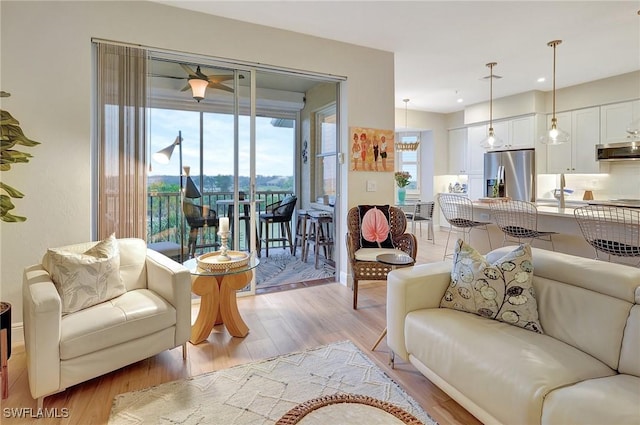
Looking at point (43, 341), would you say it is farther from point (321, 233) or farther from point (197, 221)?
point (321, 233)

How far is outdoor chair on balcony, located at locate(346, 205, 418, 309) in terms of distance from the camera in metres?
3.23

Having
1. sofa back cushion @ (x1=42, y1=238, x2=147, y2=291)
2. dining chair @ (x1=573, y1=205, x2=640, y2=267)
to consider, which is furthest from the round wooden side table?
dining chair @ (x1=573, y1=205, x2=640, y2=267)

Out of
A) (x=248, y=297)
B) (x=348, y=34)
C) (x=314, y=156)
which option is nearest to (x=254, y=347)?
(x=248, y=297)

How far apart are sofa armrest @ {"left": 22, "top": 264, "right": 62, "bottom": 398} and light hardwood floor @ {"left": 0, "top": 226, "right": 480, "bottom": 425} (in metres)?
0.18

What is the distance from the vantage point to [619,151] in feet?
16.7

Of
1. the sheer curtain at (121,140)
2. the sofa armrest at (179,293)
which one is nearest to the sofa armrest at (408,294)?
the sofa armrest at (179,293)

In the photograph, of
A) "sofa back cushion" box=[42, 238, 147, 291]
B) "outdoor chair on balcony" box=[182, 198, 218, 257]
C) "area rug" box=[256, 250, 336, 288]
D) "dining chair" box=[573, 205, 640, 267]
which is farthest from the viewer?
"area rug" box=[256, 250, 336, 288]

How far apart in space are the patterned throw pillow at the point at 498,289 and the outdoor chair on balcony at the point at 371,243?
4.03 ft

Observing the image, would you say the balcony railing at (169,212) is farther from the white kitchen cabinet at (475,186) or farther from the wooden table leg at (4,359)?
the white kitchen cabinet at (475,186)

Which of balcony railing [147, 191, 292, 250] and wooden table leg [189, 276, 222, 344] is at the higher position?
balcony railing [147, 191, 292, 250]

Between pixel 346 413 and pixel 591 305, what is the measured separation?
4.28 feet

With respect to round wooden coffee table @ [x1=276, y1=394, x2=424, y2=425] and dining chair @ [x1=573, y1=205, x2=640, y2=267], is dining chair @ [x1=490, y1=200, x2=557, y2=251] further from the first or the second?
round wooden coffee table @ [x1=276, y1=394, x2=424, y2=425]

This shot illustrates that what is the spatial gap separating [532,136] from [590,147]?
0.86m

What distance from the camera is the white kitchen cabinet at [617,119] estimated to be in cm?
504
